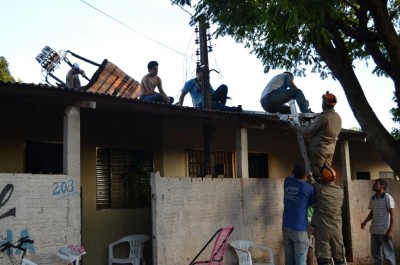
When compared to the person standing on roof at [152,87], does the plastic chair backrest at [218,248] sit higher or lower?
lower

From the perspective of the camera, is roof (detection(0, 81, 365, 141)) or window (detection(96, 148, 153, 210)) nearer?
roof (detection(0, 81, 365, 141))

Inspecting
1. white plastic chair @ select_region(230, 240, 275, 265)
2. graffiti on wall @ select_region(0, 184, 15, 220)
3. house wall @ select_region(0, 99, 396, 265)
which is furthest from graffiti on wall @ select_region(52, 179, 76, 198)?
white plastic chair @ select_region(230, 240, 275, 265)

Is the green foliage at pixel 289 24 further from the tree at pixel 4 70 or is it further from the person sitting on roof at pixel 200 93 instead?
the tree at pixel 4 70

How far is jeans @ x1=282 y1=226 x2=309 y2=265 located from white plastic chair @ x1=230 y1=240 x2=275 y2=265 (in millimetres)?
950

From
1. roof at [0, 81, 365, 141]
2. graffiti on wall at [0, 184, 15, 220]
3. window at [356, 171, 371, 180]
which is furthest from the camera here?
window at [356, 171, 371, 180]

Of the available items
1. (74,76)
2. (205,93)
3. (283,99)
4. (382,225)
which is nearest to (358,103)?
(283,99)

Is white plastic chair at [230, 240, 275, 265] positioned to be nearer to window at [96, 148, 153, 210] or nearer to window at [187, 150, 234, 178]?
window at [96, 148, 153, 210]

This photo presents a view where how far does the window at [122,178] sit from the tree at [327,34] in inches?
107

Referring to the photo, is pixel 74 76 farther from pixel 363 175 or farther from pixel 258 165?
pixel 363 175

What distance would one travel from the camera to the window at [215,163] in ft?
35.1

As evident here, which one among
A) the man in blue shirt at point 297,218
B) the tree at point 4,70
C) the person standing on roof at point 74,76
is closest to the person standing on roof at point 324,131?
the man in blue shirt at point 297,218

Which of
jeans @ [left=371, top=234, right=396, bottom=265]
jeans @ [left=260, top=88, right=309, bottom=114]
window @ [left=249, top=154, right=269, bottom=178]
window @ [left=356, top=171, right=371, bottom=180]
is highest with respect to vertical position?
jeans @ [left=260, top=88, right=309, bottom=114]

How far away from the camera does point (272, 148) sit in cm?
1275

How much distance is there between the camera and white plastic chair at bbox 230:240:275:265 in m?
8.34
